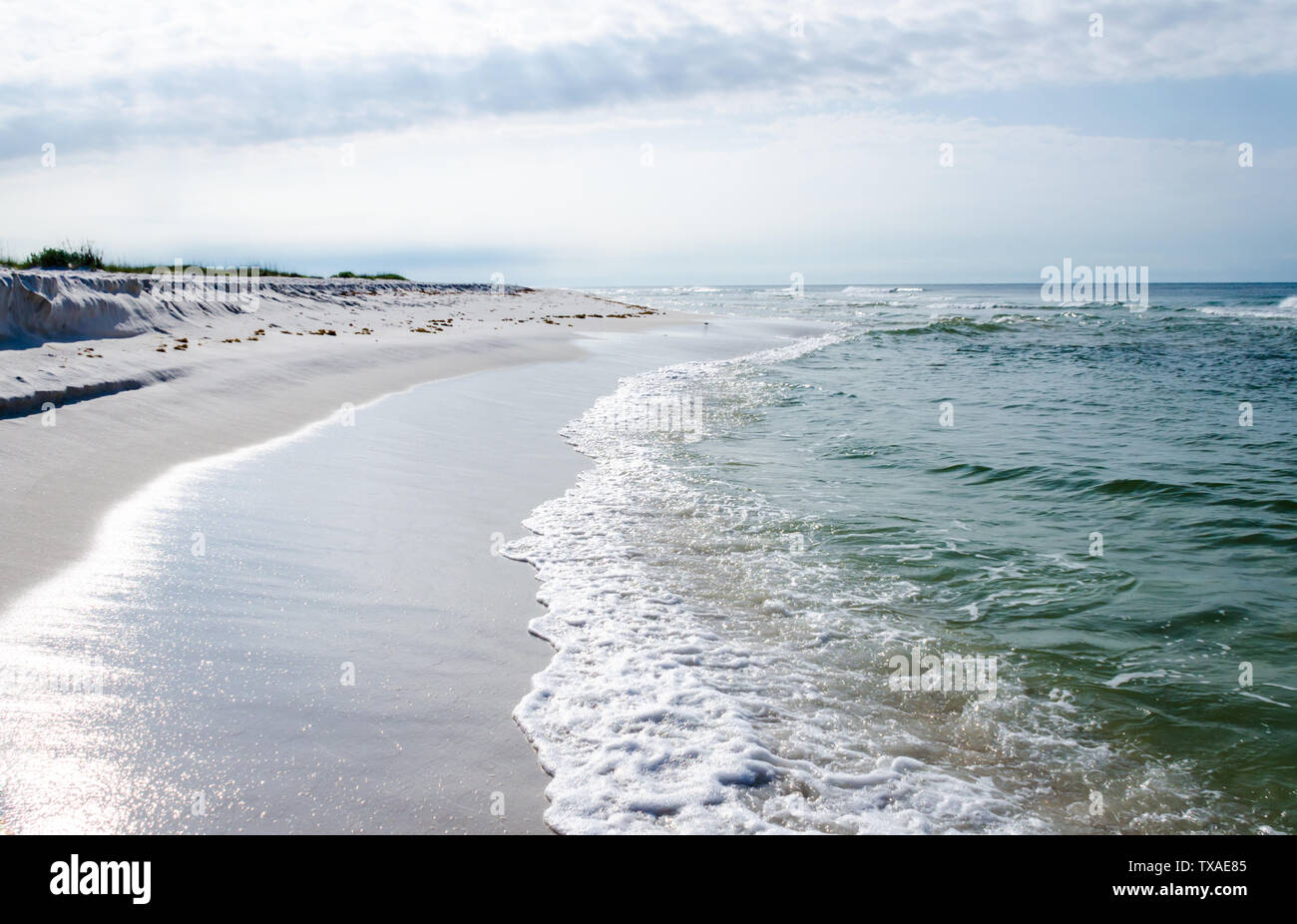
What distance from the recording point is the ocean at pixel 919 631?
3.24m

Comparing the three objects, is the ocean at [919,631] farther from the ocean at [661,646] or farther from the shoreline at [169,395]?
the shoreline at [169,395]

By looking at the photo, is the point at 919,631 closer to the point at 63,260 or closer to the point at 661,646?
the point at 661,646

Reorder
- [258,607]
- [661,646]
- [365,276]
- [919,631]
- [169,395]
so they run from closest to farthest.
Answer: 1. [258,607]
2. [661,646]
3. [919,631]
4. [169,395]
5. [365,276]

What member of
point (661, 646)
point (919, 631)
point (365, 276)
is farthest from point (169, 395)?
point (365, 276)

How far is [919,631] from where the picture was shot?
4.83 m

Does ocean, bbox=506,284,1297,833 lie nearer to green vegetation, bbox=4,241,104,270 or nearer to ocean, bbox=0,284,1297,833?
ocean, bbox=0,284,1297,833

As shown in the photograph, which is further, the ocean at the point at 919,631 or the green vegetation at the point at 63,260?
the green vegetation at the point at 63,260

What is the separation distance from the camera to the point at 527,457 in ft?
29.4

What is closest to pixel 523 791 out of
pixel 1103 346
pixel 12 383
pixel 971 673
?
pixel 971 673

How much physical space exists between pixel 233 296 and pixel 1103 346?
90.4 ft

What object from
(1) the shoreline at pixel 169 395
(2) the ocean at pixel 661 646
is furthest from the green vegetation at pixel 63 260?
(2) the ocean at pixel 661 646

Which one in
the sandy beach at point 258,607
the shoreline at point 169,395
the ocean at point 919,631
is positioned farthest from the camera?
the shoreline at point 169,395

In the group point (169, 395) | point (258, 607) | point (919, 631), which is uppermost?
point (169, 395)
